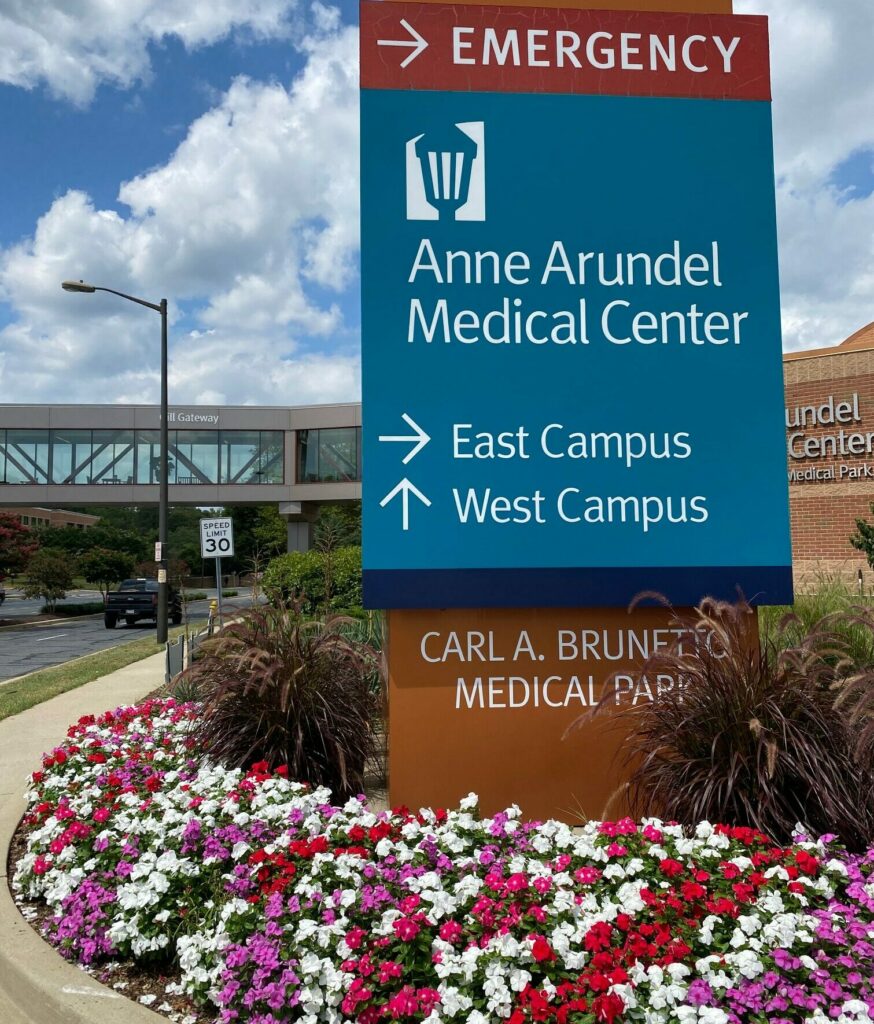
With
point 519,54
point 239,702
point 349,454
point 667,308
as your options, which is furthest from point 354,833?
point 349,454

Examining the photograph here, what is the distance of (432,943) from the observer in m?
2.95

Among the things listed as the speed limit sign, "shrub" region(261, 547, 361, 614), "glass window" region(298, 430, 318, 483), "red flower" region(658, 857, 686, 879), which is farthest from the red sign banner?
"glass window" region(298, 430, 318, 483)

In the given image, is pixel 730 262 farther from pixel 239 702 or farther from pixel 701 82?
pixel 239 702

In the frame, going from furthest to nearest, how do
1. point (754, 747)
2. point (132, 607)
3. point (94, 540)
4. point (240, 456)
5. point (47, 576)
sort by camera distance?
1. point (94, 540)
2. point (240, 456)
3. point (47, 576)
4. point (132, 607)
5. point (754, 747)

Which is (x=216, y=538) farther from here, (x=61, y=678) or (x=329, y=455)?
(x=329, y=455)

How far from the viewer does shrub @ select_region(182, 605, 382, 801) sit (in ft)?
16.5

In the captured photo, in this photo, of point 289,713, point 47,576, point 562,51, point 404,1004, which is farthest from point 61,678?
point 47,576

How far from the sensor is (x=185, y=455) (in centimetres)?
4459

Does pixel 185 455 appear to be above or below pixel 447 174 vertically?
above

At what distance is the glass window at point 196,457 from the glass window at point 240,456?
475mm

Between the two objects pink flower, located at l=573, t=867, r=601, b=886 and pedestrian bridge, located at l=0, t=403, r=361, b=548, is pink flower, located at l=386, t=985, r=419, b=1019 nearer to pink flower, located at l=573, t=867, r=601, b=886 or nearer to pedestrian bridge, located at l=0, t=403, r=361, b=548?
pink flower, located at l=573, t=867, r=601, b=886

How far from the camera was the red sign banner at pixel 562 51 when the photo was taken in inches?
203

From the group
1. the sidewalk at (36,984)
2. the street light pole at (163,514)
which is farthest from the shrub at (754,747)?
the street light pole at (163,514)

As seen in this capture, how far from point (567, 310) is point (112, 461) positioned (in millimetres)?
43621
